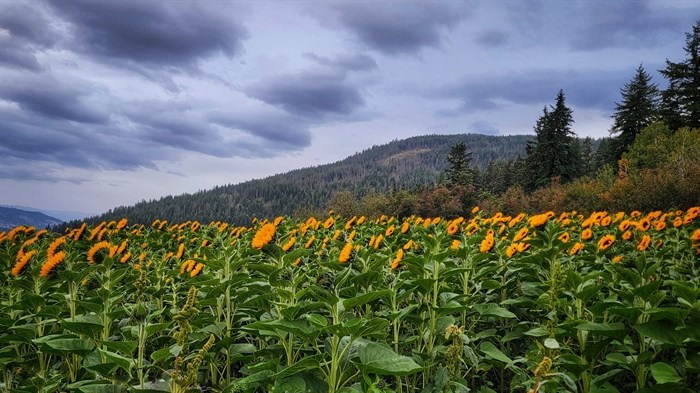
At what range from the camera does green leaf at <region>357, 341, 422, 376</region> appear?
208 cm

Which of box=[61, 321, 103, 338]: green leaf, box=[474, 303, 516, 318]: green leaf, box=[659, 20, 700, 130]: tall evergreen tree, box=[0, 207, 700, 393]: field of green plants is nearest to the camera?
box=[0, 207, 700, 393]: field of green plants

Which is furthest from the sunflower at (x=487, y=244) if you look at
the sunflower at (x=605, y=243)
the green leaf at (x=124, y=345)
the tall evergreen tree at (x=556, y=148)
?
the tall evergreen tree at (x=556, y=148)

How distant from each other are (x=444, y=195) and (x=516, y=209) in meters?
6.66

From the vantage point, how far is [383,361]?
85.7 inches

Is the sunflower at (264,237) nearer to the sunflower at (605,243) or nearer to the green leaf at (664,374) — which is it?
the green leaf at (664,374)

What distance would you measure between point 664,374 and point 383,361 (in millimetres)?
1876

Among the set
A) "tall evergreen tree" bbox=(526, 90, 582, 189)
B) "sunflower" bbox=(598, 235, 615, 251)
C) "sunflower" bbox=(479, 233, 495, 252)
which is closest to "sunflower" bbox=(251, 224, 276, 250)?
"sunflower" bbox=(479, 233, 495, 252)

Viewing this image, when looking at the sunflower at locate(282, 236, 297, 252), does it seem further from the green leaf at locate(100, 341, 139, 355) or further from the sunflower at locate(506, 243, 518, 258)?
the sunflower at locate(506, 243, 518, 258)

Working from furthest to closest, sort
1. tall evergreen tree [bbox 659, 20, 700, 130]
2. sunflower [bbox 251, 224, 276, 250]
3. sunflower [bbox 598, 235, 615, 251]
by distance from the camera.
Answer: tall evergreen tree [bbox 659, 20, 700, 130]
sunflower [bbox 598, 235, 615, 251]
sunflower [bbox 251, 224, 276, 250]

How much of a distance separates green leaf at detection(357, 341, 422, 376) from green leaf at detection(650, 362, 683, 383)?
1613mm

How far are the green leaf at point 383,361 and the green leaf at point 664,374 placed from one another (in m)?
1.61

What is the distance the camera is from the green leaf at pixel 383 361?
208 centimetres

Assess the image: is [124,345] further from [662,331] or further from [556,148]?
[556,148]

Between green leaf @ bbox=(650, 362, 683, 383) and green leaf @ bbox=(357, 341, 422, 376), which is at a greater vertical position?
green leaf @ bbox=(357, 341, 422, 376)
